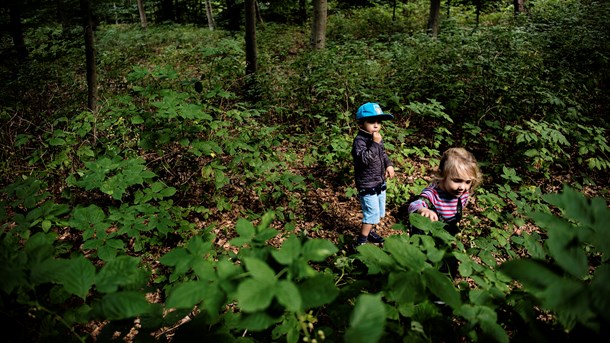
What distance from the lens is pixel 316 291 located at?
0.91m

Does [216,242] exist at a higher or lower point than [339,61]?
lower

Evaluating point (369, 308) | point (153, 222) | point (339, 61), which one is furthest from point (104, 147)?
point (339, 61)

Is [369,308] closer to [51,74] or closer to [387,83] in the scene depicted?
[387,83]

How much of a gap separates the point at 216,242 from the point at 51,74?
850 centimetres

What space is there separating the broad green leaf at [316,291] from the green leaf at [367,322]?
0.27 feet

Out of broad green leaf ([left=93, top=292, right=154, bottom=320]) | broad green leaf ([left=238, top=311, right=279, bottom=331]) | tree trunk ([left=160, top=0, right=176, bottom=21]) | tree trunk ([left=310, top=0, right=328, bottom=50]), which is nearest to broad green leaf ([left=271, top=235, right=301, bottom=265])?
broad green leaf ([left=238, top=311, right=279, bottom=331])

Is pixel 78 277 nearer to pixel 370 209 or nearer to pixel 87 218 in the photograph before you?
pixel 87 218

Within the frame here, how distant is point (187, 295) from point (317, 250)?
1.46 feet

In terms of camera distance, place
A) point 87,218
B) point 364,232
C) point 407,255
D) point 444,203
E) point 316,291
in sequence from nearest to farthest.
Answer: point 316,291
point 407,255
point 87,218
point 444,203
point 364,232

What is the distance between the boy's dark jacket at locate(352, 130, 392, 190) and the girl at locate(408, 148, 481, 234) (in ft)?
2.68

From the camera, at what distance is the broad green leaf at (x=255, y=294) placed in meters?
0.79

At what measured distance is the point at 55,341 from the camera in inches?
41.3

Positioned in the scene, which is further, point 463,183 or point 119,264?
point 463,183

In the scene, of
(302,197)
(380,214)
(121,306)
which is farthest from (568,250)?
(302,197)
